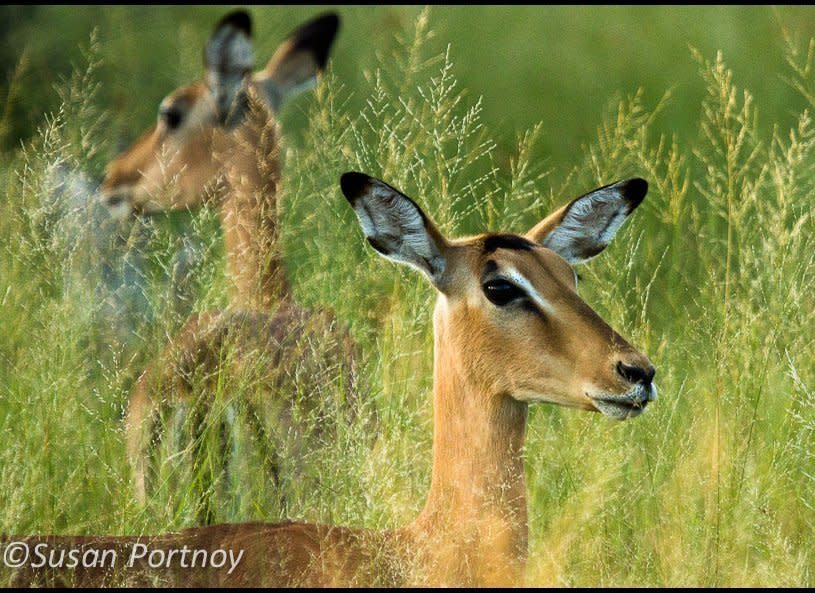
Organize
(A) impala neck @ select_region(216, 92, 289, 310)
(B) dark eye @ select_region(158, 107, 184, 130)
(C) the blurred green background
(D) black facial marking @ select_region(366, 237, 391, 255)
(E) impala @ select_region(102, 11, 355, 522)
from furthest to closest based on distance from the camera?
1. (C) the blurred green background
2. (B) dark eye @ select_region(158, 107, 184, 130)
3. (A) impala neck @ select_region(216, 92, 289, 310)
4. (E) impala @ select_region(102, 11, 355, 522)
5. (D) black facial marking @ select_region(366, 237, 391, 255)

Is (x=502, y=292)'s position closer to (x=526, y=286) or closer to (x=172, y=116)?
(x=526, y=286)

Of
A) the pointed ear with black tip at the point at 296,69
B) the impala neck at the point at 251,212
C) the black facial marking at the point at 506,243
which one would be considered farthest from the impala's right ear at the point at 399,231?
the pointed ear with black tip at the point at 296,69

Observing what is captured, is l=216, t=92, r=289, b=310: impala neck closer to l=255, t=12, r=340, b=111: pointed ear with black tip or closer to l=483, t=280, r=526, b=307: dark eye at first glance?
l=255, t=12, r=340, b=111: pointed ear with black tip

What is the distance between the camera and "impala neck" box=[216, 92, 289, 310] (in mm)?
5797

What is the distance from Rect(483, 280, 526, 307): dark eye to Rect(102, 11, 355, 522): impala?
0.52 m

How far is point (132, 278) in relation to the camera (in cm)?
859

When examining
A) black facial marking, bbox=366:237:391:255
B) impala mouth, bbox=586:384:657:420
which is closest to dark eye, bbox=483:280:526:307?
black facial marking, bbox=366:237:391:255

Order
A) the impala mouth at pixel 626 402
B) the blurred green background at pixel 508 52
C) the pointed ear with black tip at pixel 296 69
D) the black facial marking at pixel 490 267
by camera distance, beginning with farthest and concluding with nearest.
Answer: the blurred green background at pixel 508 52 → the pointed ear with black tip at pixel 296 69 → the black facial marking at pixel 490 267 → the impala mouth at pixel 626 402

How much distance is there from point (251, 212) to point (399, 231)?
2449mm

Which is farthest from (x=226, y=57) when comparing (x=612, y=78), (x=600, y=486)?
(x=612, y=78)

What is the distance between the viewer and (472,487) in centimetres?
440

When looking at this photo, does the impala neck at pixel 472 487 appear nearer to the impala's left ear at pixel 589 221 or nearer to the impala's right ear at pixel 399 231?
the impala's right ear at pixel 399 231

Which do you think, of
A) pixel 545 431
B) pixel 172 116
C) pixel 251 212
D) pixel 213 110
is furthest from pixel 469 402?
pixel 172 116

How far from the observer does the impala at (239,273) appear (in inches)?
204
